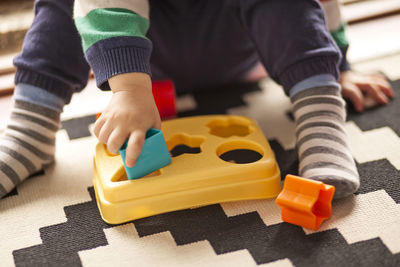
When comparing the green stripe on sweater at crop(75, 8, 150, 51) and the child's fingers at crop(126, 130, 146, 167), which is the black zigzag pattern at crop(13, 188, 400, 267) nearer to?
the child's fingers at crop(126, 130, 146, 167)

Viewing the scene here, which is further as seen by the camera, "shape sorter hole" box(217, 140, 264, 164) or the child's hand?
"shape sorter hole" box(217, 140, 264, 164)

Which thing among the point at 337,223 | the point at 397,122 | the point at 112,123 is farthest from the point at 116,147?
the point at 397,122

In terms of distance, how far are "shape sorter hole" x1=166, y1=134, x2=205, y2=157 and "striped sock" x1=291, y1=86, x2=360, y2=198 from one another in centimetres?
15

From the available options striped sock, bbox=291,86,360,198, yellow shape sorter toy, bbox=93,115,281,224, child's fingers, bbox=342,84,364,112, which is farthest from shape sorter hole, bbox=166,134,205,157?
child's fingers, bbox=342,84,364,112

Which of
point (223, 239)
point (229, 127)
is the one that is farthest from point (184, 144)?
point (223, 239)

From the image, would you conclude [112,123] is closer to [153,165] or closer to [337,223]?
[153,165]

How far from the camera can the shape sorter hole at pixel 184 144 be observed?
688mm

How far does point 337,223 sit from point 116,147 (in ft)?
0.93

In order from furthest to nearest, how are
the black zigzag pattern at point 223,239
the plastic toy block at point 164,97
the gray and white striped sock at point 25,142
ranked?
1. the plastic toy block at point 164,97
2. the gray and white striped sock at point 25,142
3. the black zigzag pattern at point 223,239

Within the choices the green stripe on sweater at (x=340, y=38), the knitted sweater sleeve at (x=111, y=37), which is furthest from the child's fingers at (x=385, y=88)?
the knitted sweater sleeve at (x=111, y=37)

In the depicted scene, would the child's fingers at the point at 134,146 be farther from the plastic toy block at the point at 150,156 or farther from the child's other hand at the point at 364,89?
the child's other hand at the point at 364,89

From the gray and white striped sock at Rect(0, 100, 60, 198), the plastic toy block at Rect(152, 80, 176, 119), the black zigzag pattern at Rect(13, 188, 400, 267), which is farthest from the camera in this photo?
the plastic toy block at Rect(152, 80, 176, 119)

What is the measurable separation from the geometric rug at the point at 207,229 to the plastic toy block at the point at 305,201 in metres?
0.01

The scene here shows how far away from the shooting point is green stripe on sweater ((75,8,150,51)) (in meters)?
0.62
